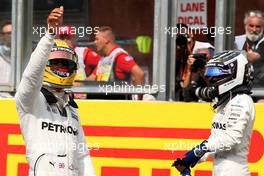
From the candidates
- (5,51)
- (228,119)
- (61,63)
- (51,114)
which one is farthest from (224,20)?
(51,114)

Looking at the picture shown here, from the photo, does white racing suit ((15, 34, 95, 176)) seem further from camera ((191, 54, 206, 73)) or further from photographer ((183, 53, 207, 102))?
camera ((191, 54, 206, 73))

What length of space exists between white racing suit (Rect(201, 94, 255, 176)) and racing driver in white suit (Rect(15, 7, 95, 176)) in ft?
4.01

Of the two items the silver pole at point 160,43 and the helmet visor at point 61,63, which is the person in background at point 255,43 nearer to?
the silver pole at point 160,43

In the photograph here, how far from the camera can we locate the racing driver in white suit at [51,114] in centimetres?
545

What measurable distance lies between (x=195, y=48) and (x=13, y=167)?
218cm

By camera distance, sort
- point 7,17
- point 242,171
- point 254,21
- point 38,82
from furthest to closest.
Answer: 1. point 7,17
2. point 254,21
3. point 242,171
4. point 38,82

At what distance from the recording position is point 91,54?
8086 millimetres

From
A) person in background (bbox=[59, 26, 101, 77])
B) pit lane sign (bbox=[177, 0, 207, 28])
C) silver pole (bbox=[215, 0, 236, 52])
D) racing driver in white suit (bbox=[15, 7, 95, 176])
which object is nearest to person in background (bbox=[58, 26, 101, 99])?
person in background (bbox=[59, 26, 101, 77])

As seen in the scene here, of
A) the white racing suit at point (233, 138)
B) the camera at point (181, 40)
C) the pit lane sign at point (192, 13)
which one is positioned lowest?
the white racing suit at point (233, 138)

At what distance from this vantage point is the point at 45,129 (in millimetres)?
5625

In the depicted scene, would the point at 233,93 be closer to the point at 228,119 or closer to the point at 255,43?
the point at 228,119

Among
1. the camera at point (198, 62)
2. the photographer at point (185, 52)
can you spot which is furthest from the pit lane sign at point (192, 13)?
the camera at point (198, 62)

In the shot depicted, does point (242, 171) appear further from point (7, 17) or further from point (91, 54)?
point (7, 17)

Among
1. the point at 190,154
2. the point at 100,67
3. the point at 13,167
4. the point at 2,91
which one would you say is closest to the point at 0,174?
the point at 13,167
